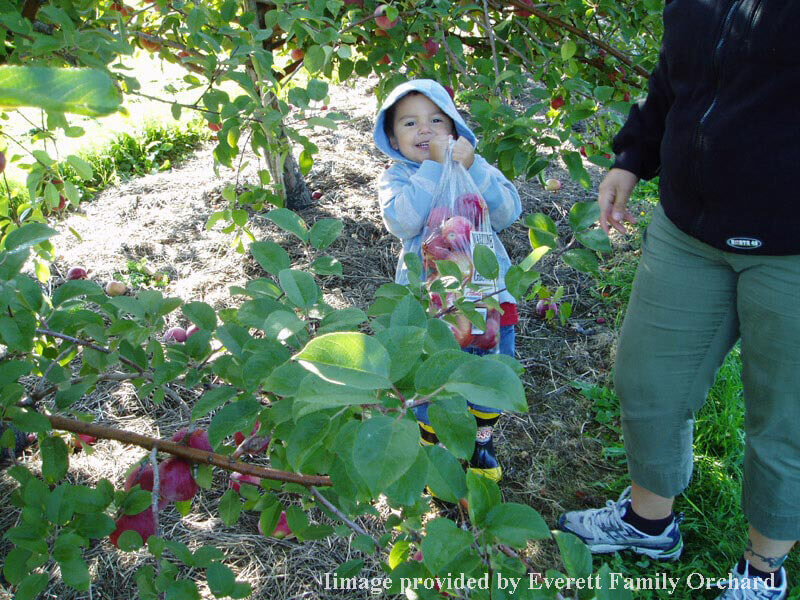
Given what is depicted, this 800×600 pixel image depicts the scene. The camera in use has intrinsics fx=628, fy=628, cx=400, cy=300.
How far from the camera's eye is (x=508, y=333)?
71.4 inches

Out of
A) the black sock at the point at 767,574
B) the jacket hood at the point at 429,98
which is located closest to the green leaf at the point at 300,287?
the jacket hood at the point at 429,98

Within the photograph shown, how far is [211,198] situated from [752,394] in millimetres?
2891

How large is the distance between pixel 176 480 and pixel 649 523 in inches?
44.3

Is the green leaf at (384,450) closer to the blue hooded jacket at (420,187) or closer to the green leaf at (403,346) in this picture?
the green leaf at (403,346)

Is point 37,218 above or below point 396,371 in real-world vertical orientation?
below

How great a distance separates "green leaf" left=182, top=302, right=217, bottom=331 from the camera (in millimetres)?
845

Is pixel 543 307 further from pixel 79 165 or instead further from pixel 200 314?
pixel 200 314

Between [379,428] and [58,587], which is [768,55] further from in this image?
A: [58,587]

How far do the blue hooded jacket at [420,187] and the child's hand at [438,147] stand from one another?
0.09ft

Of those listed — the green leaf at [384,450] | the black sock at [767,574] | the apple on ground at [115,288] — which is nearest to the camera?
the green leaf at [384,450]

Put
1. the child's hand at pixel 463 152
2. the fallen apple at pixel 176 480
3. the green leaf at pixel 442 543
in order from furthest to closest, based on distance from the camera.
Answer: the child's hand at pixel 463 152, the fallen apple at pixel 176 480, the green leaf at pixel 442 543

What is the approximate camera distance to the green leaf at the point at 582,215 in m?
0.85

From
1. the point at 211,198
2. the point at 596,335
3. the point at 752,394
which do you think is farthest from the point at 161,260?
the point at 752,394

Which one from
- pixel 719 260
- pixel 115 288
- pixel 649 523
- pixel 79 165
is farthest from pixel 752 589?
pixel 115 288
